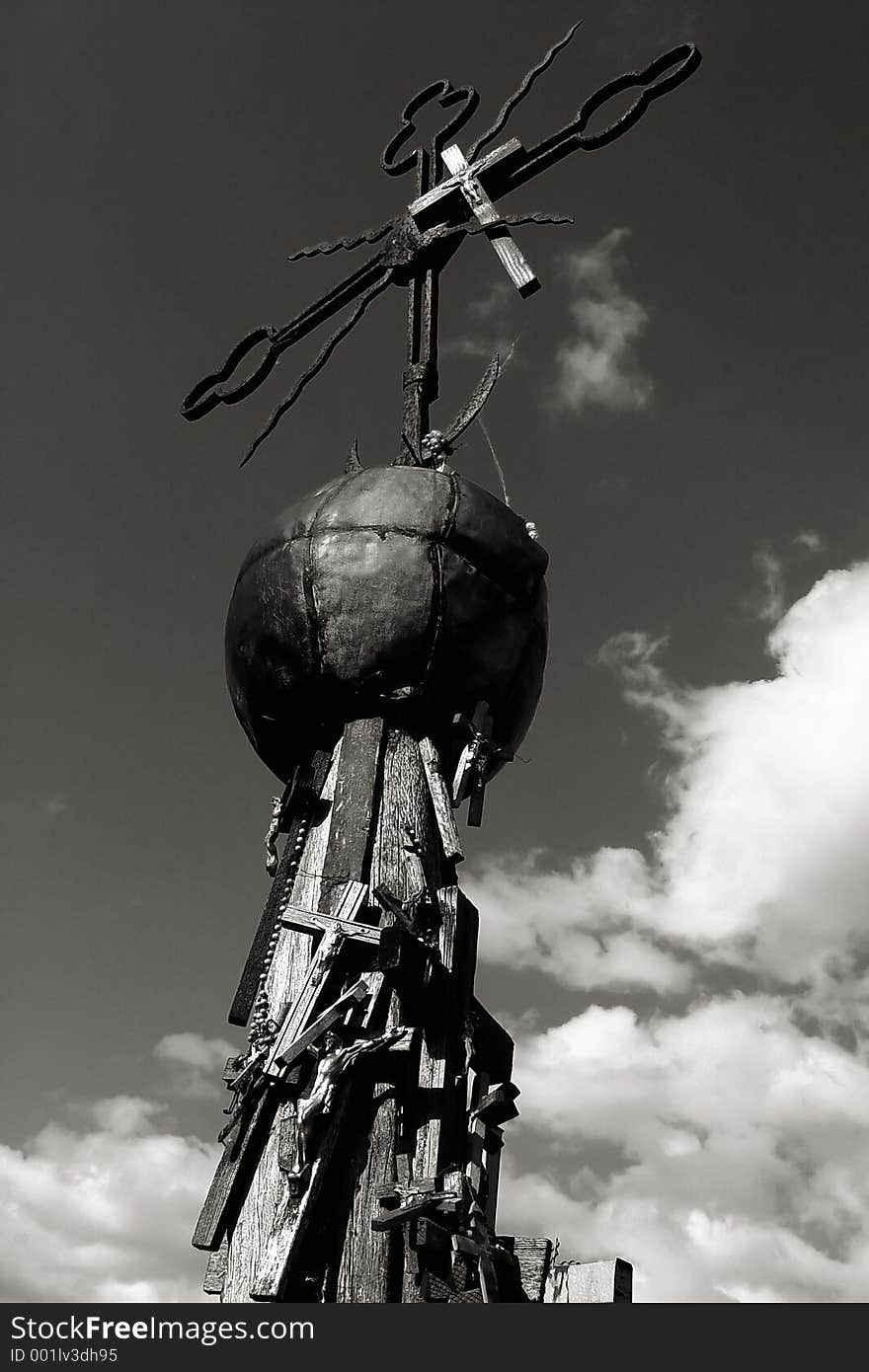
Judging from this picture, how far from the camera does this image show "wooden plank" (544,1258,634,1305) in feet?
19.5

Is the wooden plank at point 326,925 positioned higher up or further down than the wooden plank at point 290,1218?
higher up

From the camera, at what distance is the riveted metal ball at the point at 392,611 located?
25.4 feet

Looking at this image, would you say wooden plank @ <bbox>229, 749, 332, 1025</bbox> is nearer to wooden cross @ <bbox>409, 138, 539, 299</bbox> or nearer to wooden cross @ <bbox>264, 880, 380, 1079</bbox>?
wooden cross @ <bbox>264, 880, 380, 1079</bbox>

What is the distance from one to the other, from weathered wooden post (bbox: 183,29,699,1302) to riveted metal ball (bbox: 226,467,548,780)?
0.01 metres

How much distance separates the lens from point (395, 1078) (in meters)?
6.71

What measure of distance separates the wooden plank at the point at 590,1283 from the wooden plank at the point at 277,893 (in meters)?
2.21

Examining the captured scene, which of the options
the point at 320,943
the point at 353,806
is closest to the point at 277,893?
the point at 353,806

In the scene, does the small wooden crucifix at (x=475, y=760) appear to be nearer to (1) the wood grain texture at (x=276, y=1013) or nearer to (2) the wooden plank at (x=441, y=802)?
(2) the wooden plank at (x=441, y=802)

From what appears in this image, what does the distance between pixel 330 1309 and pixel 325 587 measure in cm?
385

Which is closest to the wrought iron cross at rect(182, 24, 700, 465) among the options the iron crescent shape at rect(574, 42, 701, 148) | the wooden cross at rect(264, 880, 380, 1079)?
the iron crescent shape at rect(574, 42, 701, 148)

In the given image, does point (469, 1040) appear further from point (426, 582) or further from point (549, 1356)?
point (426, 582)

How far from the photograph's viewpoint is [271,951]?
24.9 feet

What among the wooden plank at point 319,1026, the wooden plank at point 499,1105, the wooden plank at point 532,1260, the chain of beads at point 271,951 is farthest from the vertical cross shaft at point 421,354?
the wooden plank at point 532,1260

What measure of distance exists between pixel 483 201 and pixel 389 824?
454cm
